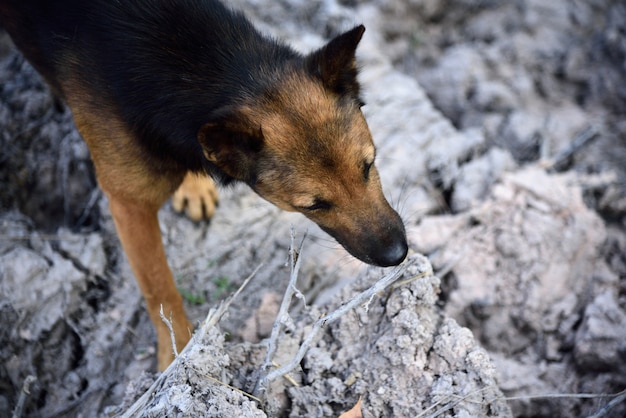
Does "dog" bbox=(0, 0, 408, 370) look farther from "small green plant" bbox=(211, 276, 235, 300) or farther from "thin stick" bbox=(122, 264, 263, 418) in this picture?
"small green plant" bbox=(211, 276, 235, 300)

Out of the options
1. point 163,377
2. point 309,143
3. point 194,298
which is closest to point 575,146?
point 309,143

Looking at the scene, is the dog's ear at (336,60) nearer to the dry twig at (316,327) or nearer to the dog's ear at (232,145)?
the dog's ear at (232,145)

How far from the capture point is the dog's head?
8.35ft

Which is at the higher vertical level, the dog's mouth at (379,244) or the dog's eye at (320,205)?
the dog's eye at (320,205)

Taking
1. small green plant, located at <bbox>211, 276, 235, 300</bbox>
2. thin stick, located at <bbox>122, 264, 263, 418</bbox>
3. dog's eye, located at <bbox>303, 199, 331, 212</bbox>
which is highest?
dog's eye, located at <bbox>303, 199, 331, 212</bbox>

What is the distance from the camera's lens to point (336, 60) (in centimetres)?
268

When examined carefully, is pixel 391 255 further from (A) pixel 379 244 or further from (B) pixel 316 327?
(B) pixel 316 327

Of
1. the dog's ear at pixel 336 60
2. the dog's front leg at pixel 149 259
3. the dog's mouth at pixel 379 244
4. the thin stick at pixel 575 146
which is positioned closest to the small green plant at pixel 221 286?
the dog's front leg at pixel 149 259

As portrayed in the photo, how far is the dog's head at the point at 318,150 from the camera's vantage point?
254 cm

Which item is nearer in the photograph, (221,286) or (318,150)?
A: (318,150)

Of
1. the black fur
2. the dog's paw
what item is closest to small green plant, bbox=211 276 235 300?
the dog's paw

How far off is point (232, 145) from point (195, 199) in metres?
1.25

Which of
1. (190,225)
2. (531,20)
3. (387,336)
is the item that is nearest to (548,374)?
(387,336)

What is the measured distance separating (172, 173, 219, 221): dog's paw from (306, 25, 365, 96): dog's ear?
1.37 metres
